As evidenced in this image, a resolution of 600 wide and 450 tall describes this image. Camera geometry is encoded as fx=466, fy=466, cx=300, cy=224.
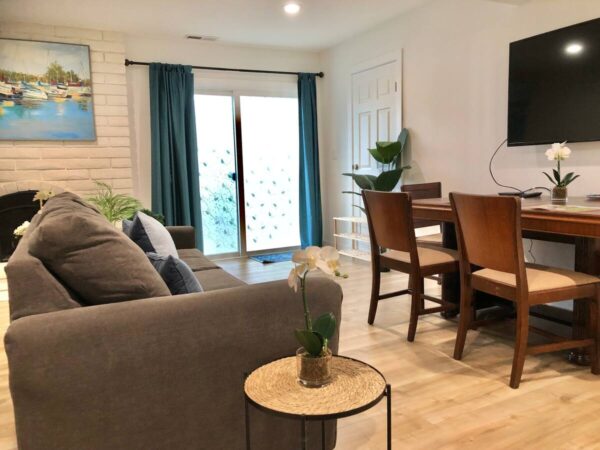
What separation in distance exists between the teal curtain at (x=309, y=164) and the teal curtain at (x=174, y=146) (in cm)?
136

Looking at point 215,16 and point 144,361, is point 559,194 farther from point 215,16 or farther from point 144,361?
point 215,16

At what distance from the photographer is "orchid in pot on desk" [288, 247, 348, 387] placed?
45.9 inches

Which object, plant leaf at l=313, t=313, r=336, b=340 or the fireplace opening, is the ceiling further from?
plant leaf at l=313, t=313, r=336, b=340

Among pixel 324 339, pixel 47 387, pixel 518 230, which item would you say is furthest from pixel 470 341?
pixel 47 387

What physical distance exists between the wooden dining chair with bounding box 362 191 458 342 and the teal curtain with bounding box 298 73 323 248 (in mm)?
2871

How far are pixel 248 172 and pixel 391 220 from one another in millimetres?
3151

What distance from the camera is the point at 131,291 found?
1.34m

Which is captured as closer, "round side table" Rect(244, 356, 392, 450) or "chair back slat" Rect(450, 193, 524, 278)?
"round side table" Rect(244, 356, 392, 450)

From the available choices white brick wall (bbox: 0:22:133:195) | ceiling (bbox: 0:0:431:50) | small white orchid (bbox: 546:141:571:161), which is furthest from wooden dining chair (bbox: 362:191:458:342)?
white brick wall (bbox: 0:22:133:195)

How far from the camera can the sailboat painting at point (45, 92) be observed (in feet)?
14.0

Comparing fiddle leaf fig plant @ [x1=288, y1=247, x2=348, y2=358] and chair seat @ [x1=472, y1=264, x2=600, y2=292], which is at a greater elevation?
fiddle leaf fig plant @ [x1=288, y1=247, x2=348, y2=358]

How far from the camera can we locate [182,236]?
3.56m

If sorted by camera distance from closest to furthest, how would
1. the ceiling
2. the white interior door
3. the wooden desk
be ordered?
the wooden desk
the ceiling
the white interior door

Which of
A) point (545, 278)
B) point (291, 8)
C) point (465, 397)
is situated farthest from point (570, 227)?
point (291, 8)
